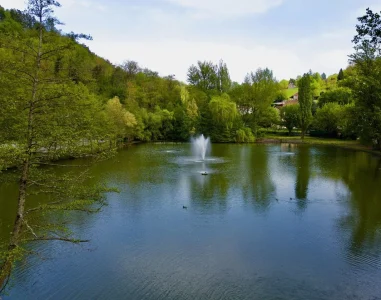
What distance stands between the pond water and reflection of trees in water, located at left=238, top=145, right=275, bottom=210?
0.31 ft

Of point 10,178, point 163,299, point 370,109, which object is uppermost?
point 370,109

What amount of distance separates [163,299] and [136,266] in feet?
6.03

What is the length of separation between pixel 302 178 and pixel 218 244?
12380mm

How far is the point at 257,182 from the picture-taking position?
2056cm

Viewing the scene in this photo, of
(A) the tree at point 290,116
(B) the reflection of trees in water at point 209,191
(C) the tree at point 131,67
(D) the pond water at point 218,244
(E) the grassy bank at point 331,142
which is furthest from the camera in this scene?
(C) the tree at point 131,67

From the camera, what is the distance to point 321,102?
60688 mm

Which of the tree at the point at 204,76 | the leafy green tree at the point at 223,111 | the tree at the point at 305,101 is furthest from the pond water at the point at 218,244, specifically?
the tree at the point at 204,76

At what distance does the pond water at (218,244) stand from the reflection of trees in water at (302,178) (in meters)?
0.06

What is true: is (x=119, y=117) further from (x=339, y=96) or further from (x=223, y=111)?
(x=339, y=96)

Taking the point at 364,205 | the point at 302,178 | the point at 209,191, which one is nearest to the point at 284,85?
the point at 302,178

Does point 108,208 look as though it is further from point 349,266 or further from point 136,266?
point 349,266

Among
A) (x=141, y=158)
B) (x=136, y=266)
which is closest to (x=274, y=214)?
(x=136, y=266)

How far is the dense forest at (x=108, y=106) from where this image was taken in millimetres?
6926

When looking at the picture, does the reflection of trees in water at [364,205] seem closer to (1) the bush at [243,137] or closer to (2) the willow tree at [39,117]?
(2) the willow tree at [39,117]
